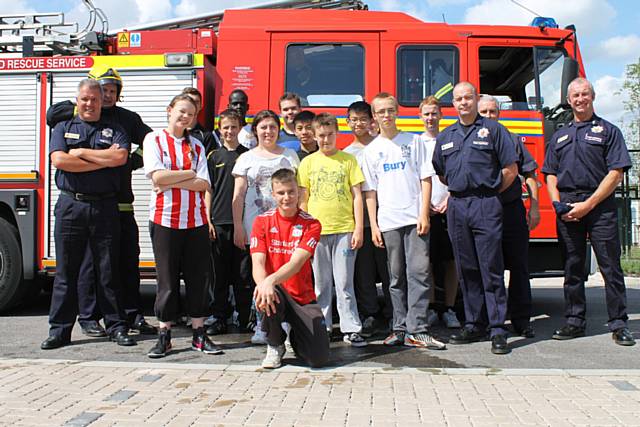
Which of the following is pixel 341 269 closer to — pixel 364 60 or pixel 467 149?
pixel 467 149

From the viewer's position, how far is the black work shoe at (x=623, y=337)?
5.43m

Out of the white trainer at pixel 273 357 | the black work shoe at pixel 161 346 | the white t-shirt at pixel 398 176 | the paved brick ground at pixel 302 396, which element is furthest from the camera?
the white t-shirt at pixel 398 176

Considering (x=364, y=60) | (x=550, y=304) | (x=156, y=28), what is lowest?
(x=550, y=304)

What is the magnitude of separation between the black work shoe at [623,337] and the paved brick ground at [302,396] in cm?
115

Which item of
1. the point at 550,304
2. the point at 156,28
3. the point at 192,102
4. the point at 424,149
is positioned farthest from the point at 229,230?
the point at 550,304

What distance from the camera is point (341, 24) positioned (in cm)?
667

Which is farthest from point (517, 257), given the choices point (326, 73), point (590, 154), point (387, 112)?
point (326, 73)

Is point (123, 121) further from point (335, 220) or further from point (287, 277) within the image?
point (287, 277)

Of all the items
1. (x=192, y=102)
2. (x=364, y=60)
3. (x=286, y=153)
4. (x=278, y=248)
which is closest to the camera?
(x=278, y=248)

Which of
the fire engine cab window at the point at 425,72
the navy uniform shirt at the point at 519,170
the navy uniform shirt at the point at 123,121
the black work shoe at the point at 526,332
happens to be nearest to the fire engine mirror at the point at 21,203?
the navy uniform shirt at the point at 123,121

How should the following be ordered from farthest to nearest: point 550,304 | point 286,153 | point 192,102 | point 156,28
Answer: point 550,304 → point 156,28 → point 286,153 → point 192,102

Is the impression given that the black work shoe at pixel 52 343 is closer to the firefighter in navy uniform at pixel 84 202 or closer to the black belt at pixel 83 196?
Result: the firefighter in navy uniform at pixel 84 202

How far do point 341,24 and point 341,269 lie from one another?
2.82 metres

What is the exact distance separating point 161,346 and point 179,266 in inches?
25.4
